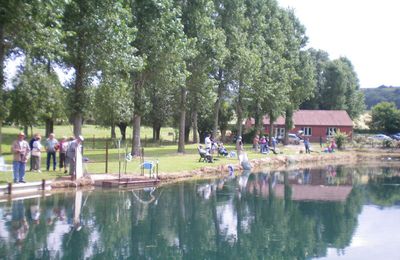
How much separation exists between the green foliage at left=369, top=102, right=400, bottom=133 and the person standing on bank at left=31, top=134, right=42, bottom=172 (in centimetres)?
7474

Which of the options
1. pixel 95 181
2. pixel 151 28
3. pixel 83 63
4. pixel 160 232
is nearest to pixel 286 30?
A: pixel 151 28

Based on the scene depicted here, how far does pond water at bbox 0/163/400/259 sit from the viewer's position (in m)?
13.3

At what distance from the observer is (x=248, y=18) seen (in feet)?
157

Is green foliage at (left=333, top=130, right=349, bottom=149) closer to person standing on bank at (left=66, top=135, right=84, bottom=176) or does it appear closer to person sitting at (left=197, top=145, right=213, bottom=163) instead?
person sitting at (left=197, top=145, right=213, bottom=163)

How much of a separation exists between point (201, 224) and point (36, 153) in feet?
33.0

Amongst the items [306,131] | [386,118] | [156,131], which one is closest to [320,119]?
[306,131]

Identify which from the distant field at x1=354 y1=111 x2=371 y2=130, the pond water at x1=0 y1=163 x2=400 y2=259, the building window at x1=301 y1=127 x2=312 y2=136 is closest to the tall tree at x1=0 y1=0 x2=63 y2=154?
the pond water at x1=0 y1=163 x2=400 y2=259

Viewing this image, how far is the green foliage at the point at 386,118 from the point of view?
85.6m

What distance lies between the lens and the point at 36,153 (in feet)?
75.2

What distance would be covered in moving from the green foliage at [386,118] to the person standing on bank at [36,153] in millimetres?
74736

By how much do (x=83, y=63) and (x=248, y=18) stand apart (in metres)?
25.9

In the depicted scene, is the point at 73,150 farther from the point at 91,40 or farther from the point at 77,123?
the point at 91,40

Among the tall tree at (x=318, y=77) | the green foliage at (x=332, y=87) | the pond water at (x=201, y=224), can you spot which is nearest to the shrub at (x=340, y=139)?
the tall tree at (x=318, y=77)

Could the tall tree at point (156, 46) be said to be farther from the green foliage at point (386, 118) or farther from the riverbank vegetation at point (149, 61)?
the green foliage at point (386, 118)
